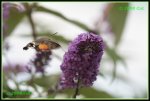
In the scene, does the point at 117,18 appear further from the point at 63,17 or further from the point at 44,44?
the point at 44,44

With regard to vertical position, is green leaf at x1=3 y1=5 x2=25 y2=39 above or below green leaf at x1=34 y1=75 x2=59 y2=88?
above

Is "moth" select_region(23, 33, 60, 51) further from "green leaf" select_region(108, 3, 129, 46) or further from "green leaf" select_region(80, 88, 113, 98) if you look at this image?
"green leaf" select_region(108, 3, 129, 46)

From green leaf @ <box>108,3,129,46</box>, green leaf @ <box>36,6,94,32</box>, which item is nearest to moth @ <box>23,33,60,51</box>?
green leaf @ <box>36,6,94,32</box>

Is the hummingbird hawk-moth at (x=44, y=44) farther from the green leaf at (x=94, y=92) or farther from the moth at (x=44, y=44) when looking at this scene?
the green leaf at (x=94, y=92)

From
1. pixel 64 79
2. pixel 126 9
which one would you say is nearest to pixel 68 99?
pixel 64 79

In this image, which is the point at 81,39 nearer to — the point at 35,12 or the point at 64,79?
the point at 64,79

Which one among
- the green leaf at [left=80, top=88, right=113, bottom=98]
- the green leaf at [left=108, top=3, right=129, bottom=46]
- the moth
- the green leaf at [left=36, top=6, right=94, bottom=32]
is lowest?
the green leaf at [left=80, top=88, right=113, bottom=98]

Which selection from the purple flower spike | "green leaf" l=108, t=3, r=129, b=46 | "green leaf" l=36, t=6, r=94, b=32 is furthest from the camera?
"green leaf" l=108, t=3, r=129, b=46
